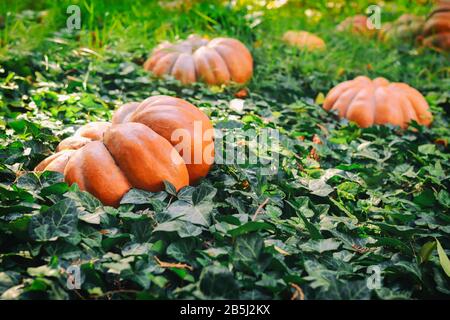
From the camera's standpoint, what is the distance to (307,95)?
399cm

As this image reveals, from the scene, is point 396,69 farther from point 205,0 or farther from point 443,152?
point 205,0

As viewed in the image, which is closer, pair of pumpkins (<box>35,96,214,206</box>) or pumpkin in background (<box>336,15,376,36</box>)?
pair of pumpkins (<box>35,96,214,206</box>)

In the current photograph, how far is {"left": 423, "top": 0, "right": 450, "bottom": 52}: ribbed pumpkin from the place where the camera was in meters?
5.36

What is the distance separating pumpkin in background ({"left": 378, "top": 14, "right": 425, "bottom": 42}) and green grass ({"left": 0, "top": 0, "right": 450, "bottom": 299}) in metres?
1.33

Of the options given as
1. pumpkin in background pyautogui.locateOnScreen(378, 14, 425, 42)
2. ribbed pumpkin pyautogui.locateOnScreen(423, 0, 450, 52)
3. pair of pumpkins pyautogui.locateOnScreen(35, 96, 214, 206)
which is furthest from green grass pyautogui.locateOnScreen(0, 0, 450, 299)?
pumpkin in background pyautogui.locateOnScreen(378, 14, 425, 42)

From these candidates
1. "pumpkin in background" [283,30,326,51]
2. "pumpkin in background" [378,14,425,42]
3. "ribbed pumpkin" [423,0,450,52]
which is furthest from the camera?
"pumpkin in background" [378,14,425,42]

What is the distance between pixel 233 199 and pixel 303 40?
10.5ft

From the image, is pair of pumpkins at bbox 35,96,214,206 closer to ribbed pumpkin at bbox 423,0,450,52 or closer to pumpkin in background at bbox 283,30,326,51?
pumpkin in background at bbox 283,30,326,51

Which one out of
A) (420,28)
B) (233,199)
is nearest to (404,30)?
(420,28)

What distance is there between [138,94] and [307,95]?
1360 millimetres

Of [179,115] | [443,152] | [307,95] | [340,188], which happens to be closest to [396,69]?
[307,95]

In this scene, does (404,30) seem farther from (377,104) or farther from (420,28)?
(377,104)

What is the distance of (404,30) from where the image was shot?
5.69 metres

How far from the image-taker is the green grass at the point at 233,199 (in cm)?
163
